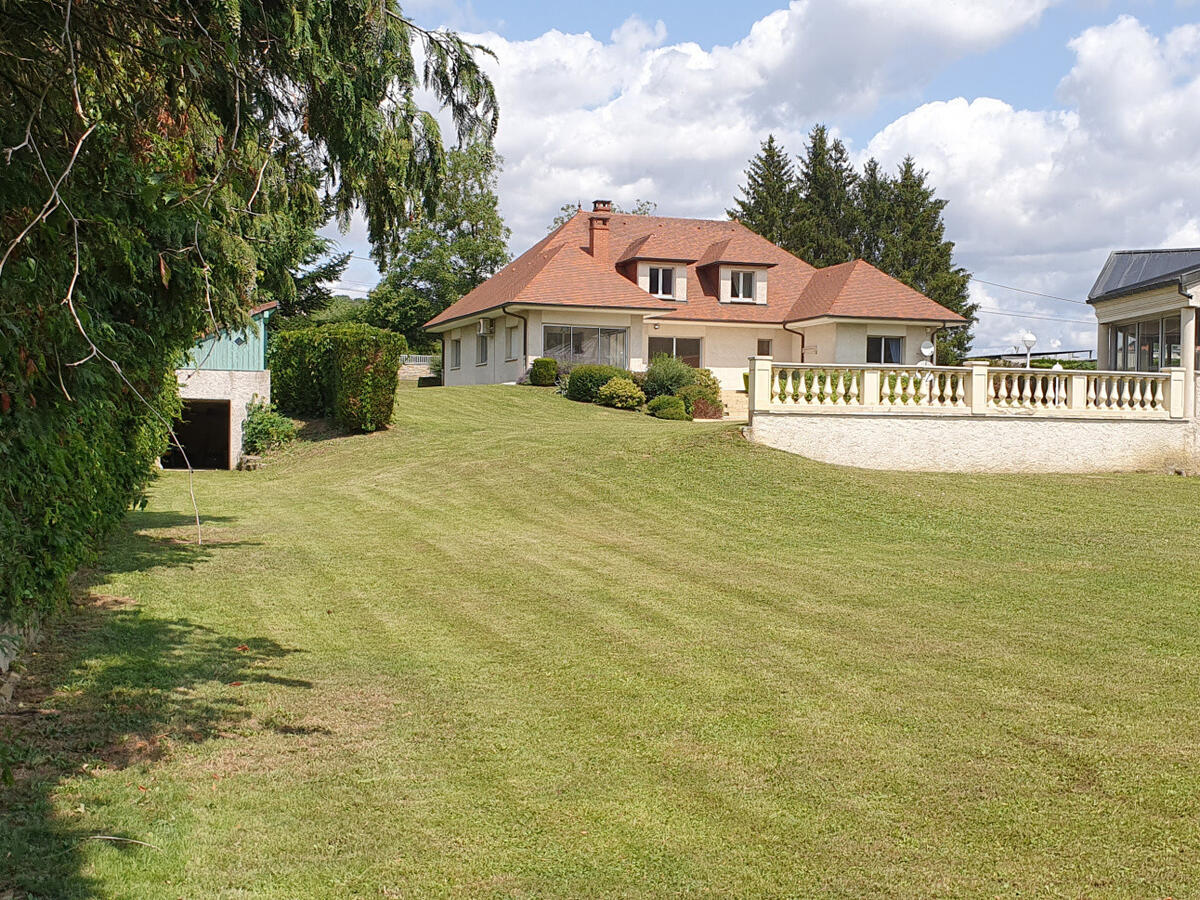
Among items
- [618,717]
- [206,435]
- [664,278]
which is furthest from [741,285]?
[618,717]

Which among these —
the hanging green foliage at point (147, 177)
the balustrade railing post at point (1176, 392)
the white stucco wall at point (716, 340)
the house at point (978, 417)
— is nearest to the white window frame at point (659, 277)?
the white stucco wall at point (716, 340)

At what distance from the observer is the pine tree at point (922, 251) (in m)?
71.6

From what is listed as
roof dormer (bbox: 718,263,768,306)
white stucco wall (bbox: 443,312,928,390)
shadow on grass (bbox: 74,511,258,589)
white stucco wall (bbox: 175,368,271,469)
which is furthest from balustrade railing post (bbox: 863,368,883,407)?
roof dormer (bbox: 718,263,768,306)

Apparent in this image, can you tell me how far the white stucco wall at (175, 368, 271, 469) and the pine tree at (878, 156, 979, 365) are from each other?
54.4 meters

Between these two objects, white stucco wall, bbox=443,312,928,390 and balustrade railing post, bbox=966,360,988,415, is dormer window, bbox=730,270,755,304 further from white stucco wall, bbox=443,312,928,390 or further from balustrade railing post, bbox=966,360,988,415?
balustrade railing post, bbox=966,360,988,415

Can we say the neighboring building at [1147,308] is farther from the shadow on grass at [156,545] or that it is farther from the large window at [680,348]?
the shadow on grass at [156,545]

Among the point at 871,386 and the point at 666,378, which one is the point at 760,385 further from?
the point at 666,378

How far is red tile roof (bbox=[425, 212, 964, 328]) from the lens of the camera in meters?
39.3

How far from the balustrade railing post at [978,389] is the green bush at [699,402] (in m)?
13.1

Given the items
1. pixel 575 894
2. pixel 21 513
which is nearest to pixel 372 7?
pixel 21 513

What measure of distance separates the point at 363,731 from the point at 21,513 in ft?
7.87

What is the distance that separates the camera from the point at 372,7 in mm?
7410

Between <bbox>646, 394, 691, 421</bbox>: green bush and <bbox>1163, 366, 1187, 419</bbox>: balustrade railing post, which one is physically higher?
<bbox>1163, 366, 1187, 419</bbox>: balustrade railing post

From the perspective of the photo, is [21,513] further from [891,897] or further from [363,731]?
[891,897]
